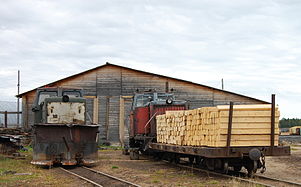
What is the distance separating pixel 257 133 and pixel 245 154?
61cm

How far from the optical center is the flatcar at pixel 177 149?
9.88 m

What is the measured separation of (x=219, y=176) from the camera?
11031mm

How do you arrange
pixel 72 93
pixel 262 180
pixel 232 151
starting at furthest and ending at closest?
pixel 72 93, pixel 262 180, pixel 232 151

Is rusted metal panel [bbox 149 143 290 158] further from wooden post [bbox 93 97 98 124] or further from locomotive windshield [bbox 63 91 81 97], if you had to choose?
wooden post [bbox 93 97 98 124]

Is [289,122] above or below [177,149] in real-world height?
below

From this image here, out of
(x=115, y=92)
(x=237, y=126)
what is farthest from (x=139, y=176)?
(x=115, y=92)

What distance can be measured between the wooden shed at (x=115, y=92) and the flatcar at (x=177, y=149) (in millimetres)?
8664

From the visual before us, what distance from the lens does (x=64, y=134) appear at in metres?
13.8

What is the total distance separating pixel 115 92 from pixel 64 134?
1312cm

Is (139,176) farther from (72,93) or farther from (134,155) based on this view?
(72,93)

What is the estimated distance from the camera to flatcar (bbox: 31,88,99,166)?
13.5 m

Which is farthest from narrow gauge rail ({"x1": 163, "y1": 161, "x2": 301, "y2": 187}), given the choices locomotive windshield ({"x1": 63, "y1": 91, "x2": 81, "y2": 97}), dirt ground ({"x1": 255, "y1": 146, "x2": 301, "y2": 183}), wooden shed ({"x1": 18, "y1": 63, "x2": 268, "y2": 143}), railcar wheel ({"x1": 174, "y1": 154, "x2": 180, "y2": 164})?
wooden shed ({"x1": 18, "y1": 63, "x2": 268, "y2": 143})

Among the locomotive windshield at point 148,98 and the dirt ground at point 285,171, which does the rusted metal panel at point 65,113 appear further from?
the dirt ground at point 285,171

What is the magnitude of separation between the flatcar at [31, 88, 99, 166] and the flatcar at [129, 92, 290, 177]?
2350 mm
